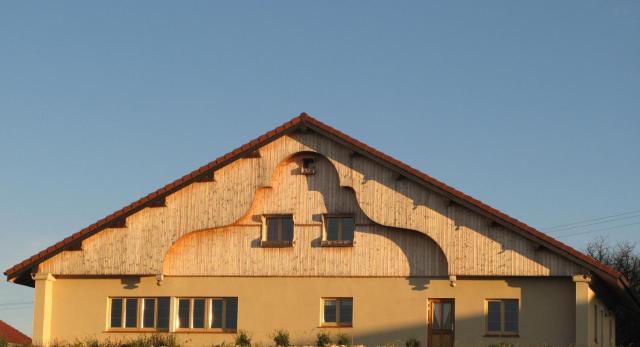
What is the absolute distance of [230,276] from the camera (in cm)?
4334

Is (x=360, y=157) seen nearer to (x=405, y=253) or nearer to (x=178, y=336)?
(x=405, y=253)

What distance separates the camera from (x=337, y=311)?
1678 inches

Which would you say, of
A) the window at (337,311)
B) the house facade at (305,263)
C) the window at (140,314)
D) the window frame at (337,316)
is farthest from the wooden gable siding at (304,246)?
the window at (140,314)

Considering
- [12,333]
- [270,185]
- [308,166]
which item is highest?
[308,166]

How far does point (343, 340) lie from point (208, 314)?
532 cm

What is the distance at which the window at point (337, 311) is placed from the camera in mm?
42531

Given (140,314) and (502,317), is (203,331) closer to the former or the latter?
(140,314)

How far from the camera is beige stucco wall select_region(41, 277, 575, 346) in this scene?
134 ft

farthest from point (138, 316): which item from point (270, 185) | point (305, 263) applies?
point (270, 185)

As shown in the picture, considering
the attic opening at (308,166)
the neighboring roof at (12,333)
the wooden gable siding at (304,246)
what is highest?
the attic opening at (308,166)

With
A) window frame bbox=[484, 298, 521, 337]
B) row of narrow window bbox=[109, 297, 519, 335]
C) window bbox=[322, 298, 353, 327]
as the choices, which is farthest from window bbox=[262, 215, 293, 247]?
window frame bbox=[484, 298, 521, 337]

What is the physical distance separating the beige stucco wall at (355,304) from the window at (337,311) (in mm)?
263

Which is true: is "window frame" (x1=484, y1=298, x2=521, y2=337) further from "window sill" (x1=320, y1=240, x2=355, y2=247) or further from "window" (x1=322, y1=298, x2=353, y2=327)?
"window sill" (x1=320, y1=240, x2=355, y2=247)

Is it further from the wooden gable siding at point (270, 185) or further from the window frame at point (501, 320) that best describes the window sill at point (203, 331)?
the window frame at point (501, 320)
